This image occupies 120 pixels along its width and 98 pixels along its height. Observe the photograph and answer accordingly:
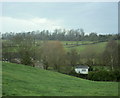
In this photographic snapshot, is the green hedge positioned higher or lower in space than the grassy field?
lower

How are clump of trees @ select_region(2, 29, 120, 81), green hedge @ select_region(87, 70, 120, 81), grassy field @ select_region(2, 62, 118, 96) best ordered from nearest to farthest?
grassy field @ select_region(2, 62, 118, 96) → green hedge @ select_region(87, 70, 120, 81) → clump of trees @ select_region(2, 29, 120, 81)

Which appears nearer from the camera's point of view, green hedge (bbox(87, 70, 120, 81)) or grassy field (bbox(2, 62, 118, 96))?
grassy field (bbox(2, 62, 118, 96))

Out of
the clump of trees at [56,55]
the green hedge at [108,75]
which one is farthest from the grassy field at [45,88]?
the clump of trees at [56,55]

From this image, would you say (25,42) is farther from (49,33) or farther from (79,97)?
(49,33)

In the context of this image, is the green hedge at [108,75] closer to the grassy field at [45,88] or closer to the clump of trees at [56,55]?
the clump of trees at [56,55]

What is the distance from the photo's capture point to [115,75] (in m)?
27.8

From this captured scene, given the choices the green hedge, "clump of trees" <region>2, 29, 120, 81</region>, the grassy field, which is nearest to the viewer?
the grassy field

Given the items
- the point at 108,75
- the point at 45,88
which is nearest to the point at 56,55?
the point at 108,75

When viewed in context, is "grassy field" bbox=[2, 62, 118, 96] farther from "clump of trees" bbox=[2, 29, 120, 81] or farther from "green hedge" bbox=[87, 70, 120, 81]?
"clump of trees" bbox=[2, 29, 120, 81]

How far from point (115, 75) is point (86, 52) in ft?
69.1

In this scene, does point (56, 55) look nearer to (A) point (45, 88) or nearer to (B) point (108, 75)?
(B) point (108, 75)

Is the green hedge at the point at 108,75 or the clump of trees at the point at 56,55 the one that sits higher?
the clump of trees at the point at 56,55

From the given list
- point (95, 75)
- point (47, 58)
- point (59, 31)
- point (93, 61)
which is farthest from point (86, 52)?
point (59, 31)

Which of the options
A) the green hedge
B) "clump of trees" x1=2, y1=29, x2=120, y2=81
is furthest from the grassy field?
"clump of trees" x1=2, y1=29, x2=120, y2=81
